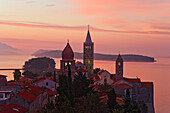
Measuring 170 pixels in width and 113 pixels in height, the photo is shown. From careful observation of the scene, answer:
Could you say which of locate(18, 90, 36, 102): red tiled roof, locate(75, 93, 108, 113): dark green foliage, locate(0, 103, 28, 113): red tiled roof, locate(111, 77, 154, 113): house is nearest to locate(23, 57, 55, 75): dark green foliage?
locate(111, 77, 154, 113): house

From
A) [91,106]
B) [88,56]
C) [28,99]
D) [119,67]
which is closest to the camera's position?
[91,106]

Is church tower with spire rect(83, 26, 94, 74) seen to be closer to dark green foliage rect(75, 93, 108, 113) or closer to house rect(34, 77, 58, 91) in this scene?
house rect(34, 77, 58, 91)

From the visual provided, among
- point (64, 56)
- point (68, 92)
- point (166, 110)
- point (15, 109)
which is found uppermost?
point (64, 56)

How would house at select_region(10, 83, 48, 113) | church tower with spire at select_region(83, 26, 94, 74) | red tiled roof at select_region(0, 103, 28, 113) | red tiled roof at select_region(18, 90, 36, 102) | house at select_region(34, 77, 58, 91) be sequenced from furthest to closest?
church tower with spire at select_region(83, 26, 94, 74), house at select_region(34, 77, 58, 91), red tiled roof at select_region(18, 90, 36, 102), house at select_region(10, 83, 48, 113), red tiled roof at select_region(0, 103, 28, 113)

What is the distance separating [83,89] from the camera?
38.6 m

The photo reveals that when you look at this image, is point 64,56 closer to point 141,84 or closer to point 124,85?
point 124,85

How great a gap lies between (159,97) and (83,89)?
6891 cm

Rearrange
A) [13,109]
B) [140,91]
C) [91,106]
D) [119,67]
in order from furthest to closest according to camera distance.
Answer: [119,67] → [140,91] → [13,109] → [91,106]

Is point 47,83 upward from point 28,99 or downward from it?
upward

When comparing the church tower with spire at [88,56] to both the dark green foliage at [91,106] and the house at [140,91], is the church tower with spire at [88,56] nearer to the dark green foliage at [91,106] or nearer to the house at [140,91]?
the house at [140,91]

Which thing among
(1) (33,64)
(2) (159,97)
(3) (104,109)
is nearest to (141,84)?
(2) (159,97)

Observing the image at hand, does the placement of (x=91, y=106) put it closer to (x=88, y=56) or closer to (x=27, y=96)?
(x=27, y=96)

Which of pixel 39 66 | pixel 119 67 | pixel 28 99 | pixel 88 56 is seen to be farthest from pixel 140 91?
pixel 39 66

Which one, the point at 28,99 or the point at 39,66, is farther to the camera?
the point at 39,66
